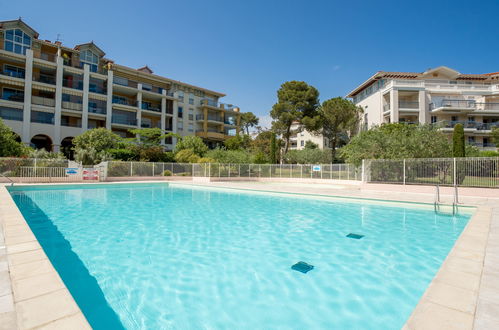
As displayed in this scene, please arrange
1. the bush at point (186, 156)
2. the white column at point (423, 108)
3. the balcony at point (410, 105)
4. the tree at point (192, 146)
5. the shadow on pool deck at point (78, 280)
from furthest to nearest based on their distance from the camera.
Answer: the balcony at point (410, 105), the white column at point (423, 108), the tree at point (192, 146), the bush at point (186, 156), the shadow on pool deck at point (78, 280)

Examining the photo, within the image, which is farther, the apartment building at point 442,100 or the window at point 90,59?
the window at point 90,59

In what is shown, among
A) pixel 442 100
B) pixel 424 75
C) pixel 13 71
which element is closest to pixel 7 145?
pixel 13 71

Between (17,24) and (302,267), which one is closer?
(302,267)

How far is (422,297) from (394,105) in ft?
106

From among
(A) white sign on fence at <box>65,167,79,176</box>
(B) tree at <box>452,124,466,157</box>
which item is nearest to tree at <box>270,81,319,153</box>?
(B) tree at <box>452,124,466,157</box>

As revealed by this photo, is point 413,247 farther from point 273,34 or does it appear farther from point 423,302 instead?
point 273,34

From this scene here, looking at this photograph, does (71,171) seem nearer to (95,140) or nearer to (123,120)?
(95,140)

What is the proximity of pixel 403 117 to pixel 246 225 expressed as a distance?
31467 millimetres

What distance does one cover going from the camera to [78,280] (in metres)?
4.08

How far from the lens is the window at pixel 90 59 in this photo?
3091cm

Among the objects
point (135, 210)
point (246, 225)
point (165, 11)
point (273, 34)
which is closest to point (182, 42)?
point (165, 11)

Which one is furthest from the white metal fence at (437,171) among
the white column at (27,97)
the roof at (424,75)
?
the white column at (27,97)

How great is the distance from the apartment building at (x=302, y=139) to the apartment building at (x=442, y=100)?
8.62 meters

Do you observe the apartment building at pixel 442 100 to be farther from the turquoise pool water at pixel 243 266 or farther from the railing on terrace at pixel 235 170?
the turquoise pool water at pixel 243 266
